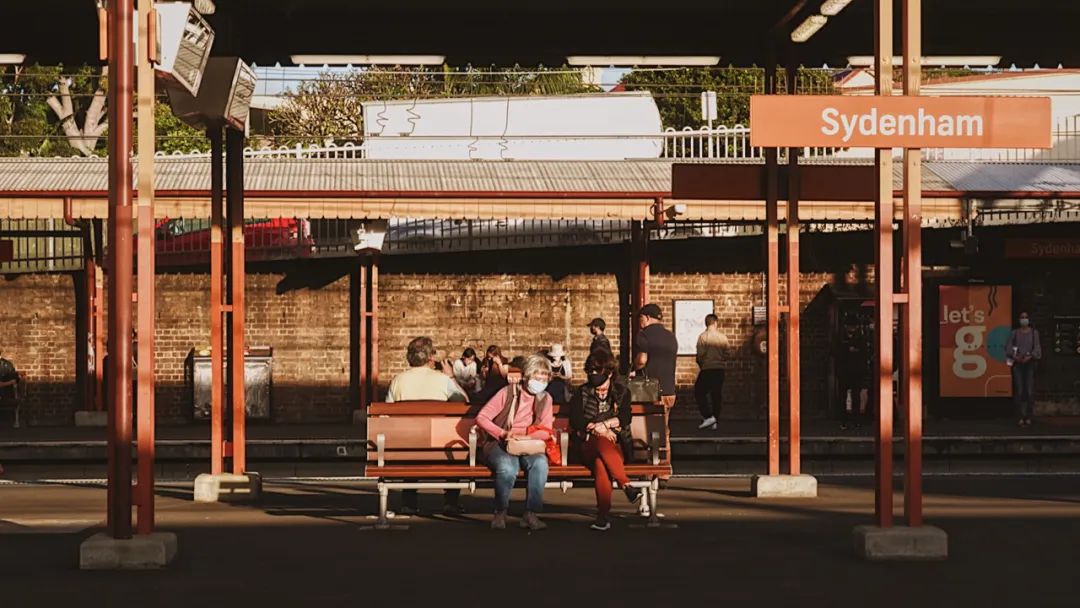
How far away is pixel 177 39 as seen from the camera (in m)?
11.5

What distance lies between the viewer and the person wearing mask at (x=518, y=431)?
13391 millimetres

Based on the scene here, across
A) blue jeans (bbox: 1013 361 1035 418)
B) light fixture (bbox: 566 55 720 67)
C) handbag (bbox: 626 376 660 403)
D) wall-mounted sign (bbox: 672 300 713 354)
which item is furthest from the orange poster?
handbag (bbox: 626 376 660 403)

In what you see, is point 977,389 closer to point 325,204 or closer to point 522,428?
point 325,204

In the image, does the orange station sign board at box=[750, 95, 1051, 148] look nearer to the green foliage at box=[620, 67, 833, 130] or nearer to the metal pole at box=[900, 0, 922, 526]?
the metal pole at box=[900, 0, 922, 526]

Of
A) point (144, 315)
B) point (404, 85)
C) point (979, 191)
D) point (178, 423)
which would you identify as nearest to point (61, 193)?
point (178, 423)

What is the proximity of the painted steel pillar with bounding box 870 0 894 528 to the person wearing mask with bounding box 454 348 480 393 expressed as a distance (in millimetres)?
14077

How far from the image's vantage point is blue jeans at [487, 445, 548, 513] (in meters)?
13.4

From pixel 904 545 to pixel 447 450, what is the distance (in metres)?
4.05

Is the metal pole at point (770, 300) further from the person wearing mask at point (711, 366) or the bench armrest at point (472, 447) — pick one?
the person wearing mask at point (711, 366)

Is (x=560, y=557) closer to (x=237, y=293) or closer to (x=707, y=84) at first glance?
(x=237, y=293)

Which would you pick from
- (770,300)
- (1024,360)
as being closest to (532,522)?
(770,300)

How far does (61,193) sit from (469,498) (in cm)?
1083

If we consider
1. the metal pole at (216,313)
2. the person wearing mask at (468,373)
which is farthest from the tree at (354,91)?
the metal pole at (216,313)

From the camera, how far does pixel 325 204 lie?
25078 millimetres
